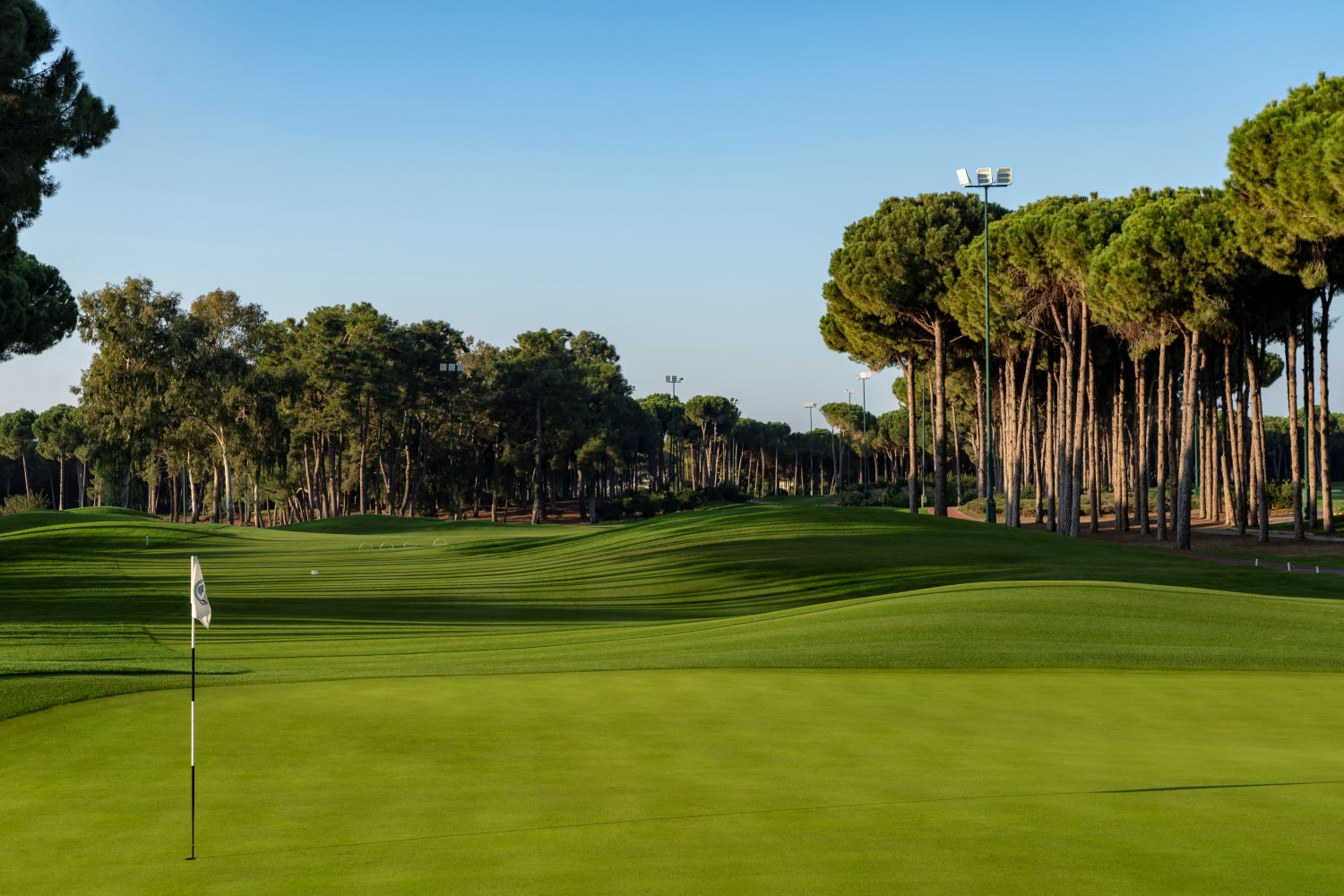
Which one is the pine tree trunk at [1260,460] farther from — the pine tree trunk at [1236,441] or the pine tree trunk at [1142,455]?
the pine tree trunk at [1142,455]

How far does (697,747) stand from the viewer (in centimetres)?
947

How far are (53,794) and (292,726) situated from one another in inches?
105

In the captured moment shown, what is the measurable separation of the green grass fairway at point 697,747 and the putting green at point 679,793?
34 millimetres

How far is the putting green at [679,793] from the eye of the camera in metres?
5.89

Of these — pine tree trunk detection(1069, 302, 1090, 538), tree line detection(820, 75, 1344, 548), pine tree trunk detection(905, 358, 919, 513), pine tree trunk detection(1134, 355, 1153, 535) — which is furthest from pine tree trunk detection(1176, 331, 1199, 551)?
pine tree trunk detection(905, 358, 919, 513)

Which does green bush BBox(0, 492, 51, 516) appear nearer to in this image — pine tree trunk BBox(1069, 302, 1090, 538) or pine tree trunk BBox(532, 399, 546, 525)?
pine tree trunk BBox(532, 399, 546, 525)

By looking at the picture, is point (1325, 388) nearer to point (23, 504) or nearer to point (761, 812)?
point (761, 812)

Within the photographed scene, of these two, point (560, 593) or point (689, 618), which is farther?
point (560, 593)

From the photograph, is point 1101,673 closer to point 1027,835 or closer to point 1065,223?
point 1027,835

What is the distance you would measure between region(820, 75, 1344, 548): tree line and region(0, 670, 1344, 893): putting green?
1122 inches

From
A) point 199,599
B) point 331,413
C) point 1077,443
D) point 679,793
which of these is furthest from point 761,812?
point 331,413

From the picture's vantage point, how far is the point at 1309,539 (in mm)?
45219

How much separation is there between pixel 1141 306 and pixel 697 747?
41198 mm

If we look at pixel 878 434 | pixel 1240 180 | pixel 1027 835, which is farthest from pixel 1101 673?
pixel 878 434
